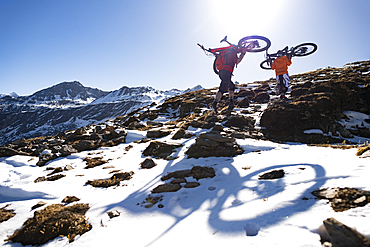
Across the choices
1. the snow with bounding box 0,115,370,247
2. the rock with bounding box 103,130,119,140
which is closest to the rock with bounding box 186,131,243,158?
the snow with bounding box 0,115,370,247

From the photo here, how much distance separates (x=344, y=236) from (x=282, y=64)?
14138mm

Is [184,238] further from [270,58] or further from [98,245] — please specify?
[270,58]

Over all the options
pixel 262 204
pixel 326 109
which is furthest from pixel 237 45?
pixel 262 204

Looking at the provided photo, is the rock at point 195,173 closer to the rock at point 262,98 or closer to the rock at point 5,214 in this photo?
the rock at point 5,214

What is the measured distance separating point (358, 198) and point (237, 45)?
10.1 metres

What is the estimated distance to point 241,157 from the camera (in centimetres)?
603

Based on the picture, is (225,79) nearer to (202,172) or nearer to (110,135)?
(202,172)

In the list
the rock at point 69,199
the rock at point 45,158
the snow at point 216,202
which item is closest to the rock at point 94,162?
the snow at point 216,202

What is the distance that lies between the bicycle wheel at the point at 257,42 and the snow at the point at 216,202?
730 centimetres

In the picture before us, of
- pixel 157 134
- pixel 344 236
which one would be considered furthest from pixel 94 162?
pixel 344 236

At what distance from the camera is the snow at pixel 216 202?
7.27 feet

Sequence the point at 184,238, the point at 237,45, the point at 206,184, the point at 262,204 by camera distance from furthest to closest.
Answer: the point at 237,45
the point at 206,184
the point at 262,204
the point at 184,238

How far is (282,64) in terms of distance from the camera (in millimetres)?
12766

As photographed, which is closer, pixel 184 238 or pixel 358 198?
pixel 358 198
